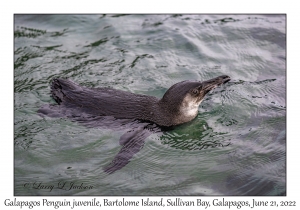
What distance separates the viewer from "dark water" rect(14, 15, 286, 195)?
7.42 m

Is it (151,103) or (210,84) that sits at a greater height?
(210,84)

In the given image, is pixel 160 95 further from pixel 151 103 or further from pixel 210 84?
pixel 210 84

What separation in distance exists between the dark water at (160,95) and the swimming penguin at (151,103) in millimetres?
324

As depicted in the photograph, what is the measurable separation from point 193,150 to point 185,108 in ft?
2.98

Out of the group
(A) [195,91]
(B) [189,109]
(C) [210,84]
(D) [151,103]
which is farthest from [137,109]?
(C) [210,84]

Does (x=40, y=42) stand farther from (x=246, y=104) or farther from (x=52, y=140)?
(x=246, y=104)

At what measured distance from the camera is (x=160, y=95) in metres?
10.0

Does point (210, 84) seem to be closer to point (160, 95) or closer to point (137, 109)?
point (137, 109)

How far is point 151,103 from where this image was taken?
28.2 feet

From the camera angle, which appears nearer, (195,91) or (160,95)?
(195,91)

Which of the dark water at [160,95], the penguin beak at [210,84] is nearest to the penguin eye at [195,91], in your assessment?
the penguin beak at [210,84]

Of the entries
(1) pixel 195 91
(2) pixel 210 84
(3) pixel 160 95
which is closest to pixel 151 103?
(1) pixel 195 91

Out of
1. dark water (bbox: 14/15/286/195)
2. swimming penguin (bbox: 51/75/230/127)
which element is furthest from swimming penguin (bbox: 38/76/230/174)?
dark water (bbox: 14/15/286/195)

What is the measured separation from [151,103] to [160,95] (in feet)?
4.72
